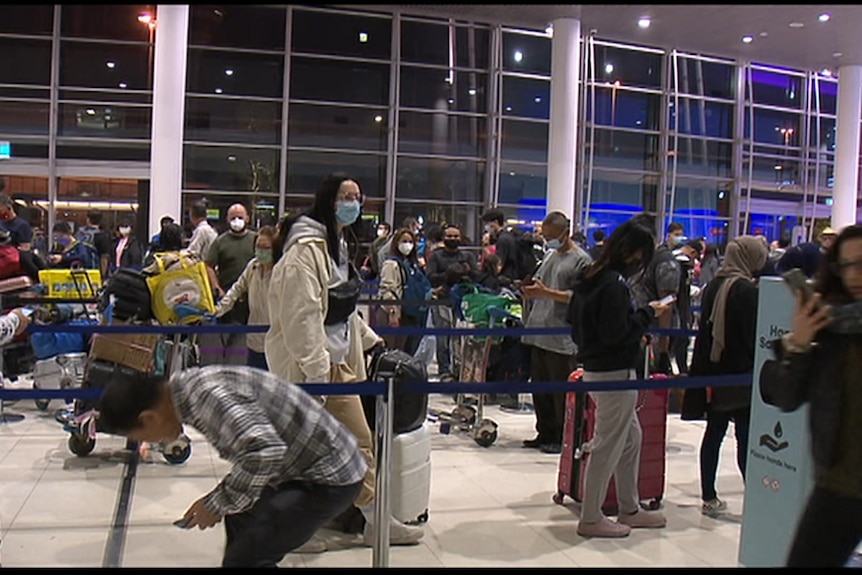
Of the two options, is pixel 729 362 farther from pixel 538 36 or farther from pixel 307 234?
pixel 538 36

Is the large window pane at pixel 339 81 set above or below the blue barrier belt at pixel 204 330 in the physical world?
above

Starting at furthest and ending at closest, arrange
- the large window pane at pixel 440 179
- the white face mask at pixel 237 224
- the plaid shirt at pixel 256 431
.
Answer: the large window pane at pixel 440 179 → the white face mask at pixel 237 224 → the plaid shirt at pixel 256 431

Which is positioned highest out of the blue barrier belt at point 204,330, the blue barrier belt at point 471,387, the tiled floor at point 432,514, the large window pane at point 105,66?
the large window pane at point 105,66

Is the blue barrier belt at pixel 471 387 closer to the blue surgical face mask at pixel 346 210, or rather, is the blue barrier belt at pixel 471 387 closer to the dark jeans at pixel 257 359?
the blue surgical face mask at pixel 346 210

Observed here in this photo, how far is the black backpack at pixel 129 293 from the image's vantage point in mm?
5781

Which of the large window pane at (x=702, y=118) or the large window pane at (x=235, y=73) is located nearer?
the large window pane at (x=235, y=73)

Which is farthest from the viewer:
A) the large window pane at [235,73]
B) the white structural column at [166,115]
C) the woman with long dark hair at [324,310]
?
the large window pane at [235,73]

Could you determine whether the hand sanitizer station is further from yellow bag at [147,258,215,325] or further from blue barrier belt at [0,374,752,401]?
yellow bag at [147,258,215,325]

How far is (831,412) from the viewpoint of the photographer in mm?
2600

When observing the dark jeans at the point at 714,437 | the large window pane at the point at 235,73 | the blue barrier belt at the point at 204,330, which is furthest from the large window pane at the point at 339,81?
the dark jeans at the point at 714,437

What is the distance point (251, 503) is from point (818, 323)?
5.93 feet

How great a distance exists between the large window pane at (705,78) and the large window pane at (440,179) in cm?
552

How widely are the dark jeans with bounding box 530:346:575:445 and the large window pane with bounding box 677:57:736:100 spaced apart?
14.9 metres

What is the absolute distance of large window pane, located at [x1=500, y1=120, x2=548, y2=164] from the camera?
18.5m
